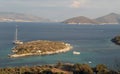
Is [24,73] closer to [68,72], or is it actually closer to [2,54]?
[68,72]

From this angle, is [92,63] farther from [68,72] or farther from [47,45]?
[47,45]

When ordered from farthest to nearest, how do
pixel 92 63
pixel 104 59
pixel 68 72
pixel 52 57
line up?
pixel 52 57 < pixel 104 59 < pixel 92 63 < pixel 68 72

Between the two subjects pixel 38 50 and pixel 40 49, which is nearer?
pixel 38 50

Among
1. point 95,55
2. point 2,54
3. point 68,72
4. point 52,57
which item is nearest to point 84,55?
point 95,55

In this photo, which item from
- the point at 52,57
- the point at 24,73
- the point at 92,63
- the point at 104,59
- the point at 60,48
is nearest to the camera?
the point at 24,73

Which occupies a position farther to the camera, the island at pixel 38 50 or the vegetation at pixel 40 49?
the vegetation at pixel 40 49

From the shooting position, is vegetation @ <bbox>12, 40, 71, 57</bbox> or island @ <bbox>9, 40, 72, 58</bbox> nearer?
island @ <bbox>9, 40, 72, 58</bbox>

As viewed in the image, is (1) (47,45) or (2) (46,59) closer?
(2) (46,59)

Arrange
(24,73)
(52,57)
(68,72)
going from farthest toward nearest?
(52,57) < (68,72) < (24,73)

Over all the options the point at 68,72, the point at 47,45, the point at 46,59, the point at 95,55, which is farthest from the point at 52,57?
the point at 68,72
